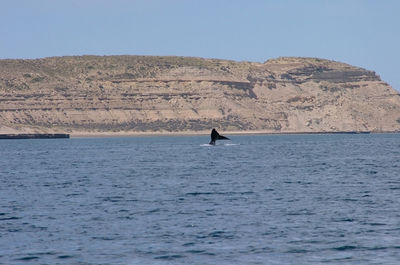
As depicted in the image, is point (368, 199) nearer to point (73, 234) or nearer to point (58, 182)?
point (73, 234)

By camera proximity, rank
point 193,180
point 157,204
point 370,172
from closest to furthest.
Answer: point 157,204
point 193,180
point 370,172

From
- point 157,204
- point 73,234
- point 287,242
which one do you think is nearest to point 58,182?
point 157,204

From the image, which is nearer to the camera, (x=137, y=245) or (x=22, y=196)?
(x=137, y=245)

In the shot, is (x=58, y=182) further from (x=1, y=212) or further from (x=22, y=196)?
(x=1, y=212)

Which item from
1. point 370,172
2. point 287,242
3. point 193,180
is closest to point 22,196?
point 193,180

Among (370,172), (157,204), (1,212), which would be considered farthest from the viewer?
(370,172)

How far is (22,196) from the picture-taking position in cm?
4178

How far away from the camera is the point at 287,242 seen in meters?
26.0

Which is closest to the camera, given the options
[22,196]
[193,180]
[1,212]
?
[1,212]

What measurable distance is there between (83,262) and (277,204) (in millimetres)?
14507

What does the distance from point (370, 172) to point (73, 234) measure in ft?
111

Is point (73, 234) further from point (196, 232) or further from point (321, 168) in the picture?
point (321, 168)

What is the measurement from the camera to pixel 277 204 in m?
36.0

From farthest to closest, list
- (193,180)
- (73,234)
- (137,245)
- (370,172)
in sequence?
(370,172)
(193,180)
(73,234)
(137,245)
